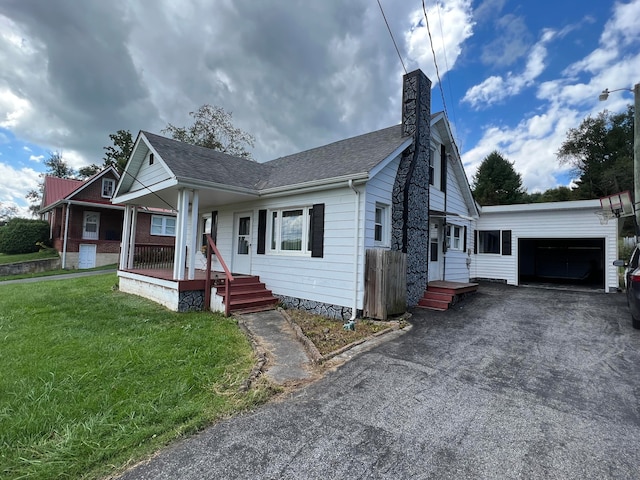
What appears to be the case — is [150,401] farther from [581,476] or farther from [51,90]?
[51,90]

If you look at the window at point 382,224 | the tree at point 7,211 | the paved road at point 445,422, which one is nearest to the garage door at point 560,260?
the window at point 382,224

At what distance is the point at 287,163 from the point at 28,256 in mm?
18507

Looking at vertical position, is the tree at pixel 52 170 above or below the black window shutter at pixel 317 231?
above

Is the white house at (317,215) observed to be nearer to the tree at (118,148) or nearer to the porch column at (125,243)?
Answer: the porch column at (125,243)

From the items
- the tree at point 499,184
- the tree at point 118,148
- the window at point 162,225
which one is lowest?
the window at point 162,225

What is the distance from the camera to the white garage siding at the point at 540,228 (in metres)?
11.3

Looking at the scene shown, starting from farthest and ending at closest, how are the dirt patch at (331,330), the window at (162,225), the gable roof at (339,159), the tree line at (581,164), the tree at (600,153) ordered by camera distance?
the tree line at (581,164), the tree at (600,153), the window at (162,225), the gable roof at (339,159), the dirt patch at (331,330)

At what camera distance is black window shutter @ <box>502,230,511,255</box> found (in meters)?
13.4

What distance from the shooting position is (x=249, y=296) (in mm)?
8000

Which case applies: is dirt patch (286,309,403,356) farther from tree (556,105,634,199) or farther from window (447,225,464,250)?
tree (556,105,634,199)

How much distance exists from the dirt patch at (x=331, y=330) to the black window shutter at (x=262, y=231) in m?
2.41

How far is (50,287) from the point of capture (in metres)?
11.0

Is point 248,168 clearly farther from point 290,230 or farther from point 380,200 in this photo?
point 380,200

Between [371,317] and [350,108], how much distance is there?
397 inches
